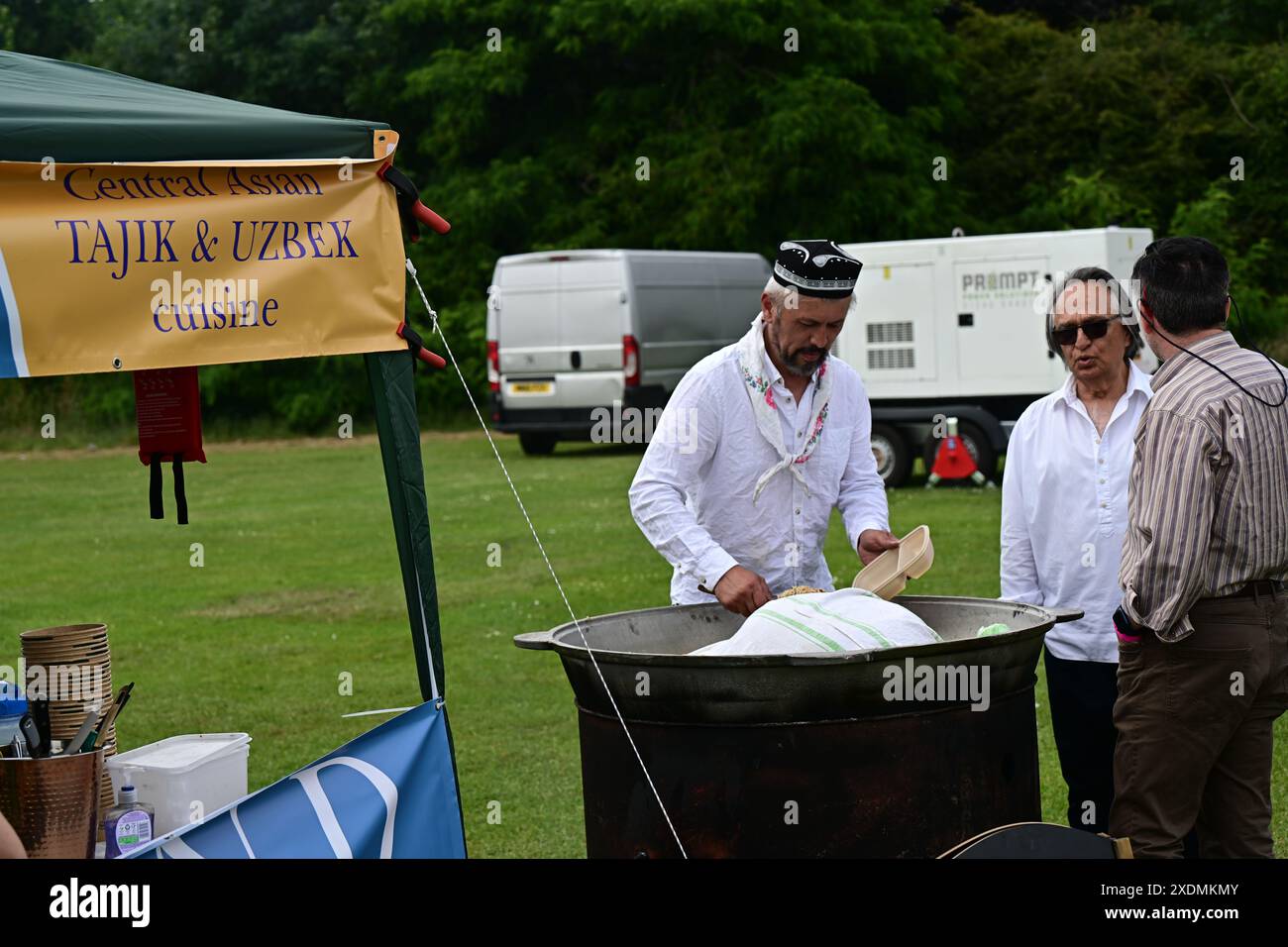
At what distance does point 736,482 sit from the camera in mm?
4547

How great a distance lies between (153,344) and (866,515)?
6.76 feet

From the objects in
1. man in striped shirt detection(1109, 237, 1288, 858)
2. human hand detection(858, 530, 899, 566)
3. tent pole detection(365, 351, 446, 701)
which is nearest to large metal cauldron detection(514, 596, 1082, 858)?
man in striped shirt detection(1109, 237, 1288, 858)

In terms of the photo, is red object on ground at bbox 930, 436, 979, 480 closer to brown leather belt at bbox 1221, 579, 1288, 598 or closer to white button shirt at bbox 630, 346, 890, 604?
white button shirt at bbox 630, 346, 890, 604

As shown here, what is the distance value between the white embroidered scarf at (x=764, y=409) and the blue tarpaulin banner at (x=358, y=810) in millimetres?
1218

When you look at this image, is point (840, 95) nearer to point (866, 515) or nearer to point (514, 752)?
point (514, 752)

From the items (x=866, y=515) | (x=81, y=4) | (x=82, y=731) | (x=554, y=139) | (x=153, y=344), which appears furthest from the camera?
(x=81, y=4)

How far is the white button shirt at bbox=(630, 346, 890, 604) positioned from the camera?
4422 millimetres

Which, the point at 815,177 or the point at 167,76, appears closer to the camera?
the point at 815,177

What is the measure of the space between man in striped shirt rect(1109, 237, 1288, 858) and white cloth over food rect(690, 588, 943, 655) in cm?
59

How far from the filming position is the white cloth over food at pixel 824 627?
3.72m

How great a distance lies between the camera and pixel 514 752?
7.73 meters

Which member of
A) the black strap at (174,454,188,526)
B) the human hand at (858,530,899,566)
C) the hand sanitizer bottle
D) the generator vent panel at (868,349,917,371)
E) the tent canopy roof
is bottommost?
the hand sanitizer bottle

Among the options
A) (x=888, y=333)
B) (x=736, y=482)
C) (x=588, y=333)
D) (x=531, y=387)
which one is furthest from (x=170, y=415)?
(x=531, y=387)
